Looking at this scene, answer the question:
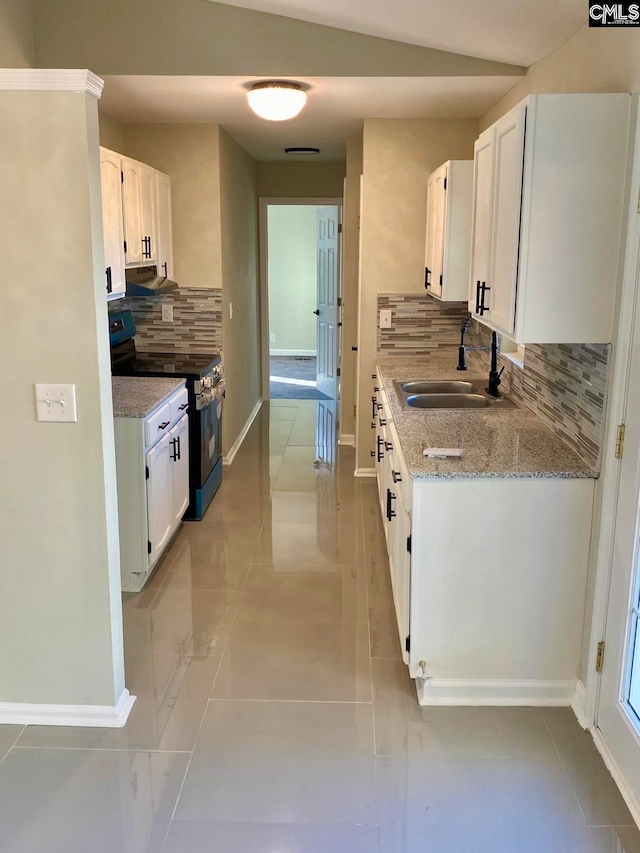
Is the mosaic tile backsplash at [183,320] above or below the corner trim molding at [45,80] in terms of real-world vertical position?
below

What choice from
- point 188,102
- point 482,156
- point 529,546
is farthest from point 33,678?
point 188,102

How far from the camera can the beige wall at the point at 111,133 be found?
4.59 meters

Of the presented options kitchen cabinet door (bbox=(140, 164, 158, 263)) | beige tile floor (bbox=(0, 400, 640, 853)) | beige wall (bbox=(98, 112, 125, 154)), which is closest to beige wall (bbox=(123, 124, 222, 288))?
beige wall (bbox=(98, 112, 125, 154))

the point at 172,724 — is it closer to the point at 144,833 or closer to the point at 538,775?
the point at 144,833

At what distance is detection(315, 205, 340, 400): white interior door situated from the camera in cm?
733

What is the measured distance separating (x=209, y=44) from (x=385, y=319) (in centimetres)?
208

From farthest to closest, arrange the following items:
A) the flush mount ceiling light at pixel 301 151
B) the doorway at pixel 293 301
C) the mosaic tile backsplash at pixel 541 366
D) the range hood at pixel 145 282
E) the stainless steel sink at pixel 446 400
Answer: the doorway at pixel 293 301, the flush mount ceiling light at pixel 301 151, the range hood at pixel 145 282, the stainless steel sink at pixel 446 400, the mosaic tile backsplash at pixel 541 366

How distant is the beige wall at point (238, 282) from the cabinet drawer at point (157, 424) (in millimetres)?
1613

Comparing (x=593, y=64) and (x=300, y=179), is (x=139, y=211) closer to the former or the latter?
(x=593, y=64)

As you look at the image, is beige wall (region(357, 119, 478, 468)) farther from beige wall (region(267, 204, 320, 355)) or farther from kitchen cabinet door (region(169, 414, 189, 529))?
beige wall (region(267, 204, 320, 355))

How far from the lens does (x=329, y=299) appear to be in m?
7.71

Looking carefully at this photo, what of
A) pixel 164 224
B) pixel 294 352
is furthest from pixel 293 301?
pixel 164 224

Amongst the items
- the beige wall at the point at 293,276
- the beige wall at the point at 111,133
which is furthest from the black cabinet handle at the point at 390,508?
the beige wall at the point at 293,276

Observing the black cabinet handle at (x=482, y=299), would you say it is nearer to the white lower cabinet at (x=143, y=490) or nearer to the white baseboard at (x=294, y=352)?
the white lower cabinet at (x=143, y=490)
